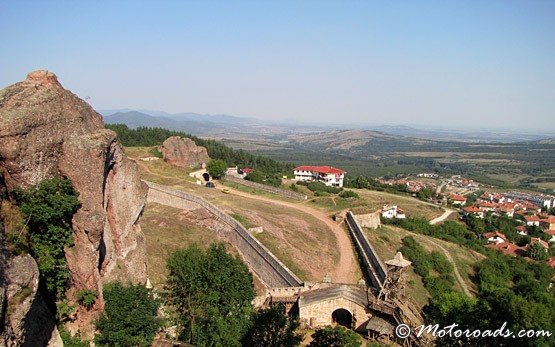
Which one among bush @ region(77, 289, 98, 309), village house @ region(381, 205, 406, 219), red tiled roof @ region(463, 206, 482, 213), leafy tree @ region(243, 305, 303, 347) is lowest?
red tiled roof @ region(463, 206, 482, 213)

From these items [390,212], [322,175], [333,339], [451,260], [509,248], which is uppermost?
[333,339]

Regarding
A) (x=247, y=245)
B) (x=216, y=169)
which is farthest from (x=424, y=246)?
(x=216, y=169)

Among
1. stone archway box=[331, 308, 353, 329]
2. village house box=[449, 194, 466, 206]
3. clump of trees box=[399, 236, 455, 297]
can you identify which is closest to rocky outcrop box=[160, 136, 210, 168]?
clump of trees box=[399, 236, 455, 297]

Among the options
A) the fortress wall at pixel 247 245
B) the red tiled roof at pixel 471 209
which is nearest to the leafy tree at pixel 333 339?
the fortress wall at pixel 247 245

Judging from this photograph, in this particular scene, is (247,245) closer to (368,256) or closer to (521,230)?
(368,256)

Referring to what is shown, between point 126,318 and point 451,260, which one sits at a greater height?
point 126,318

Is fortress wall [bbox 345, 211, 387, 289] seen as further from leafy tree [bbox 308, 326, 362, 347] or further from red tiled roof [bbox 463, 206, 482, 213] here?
red tiled roof [bbox 463, 206, 482, 213]
